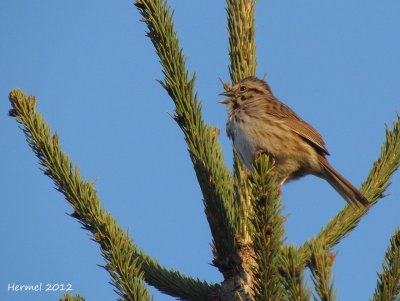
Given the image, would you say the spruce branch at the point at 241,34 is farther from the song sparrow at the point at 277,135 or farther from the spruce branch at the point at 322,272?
the spruce branch at the point at 322,272

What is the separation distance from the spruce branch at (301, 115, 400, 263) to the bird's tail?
0.34 ft

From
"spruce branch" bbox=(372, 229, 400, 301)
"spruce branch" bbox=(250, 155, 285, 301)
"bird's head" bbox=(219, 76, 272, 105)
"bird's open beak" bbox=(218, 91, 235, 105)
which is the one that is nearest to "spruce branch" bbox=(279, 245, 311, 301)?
"spruce branch" bbox=(250, 155, 285, 301)

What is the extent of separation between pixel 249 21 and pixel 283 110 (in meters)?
1.94

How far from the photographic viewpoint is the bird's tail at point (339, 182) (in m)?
3.80

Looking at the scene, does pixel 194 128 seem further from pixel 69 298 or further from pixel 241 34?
pixel 69 298

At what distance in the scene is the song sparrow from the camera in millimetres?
5074

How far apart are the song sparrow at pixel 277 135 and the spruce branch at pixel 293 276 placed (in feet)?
8.78

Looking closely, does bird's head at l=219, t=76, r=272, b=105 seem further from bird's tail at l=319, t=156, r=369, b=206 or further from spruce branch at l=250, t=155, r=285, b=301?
spruce branch at l=250, t=155, r=285, b=301

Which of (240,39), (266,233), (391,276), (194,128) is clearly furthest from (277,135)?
(391,276)

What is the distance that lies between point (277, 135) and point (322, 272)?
128 inches

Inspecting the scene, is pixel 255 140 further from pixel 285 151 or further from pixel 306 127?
pixel 306 127

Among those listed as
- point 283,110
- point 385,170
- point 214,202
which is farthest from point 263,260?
point 283,110

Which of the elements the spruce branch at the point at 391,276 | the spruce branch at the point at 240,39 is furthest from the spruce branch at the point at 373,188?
the spruce branch at the point at 391,276

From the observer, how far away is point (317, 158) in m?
5.39
